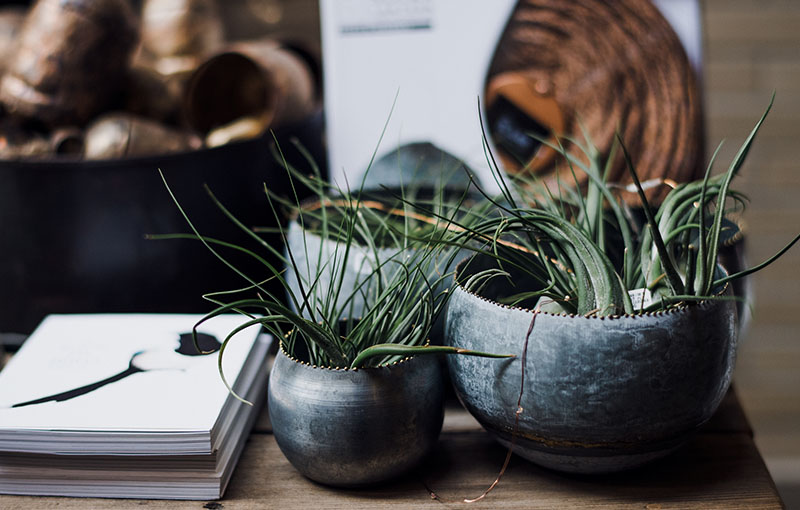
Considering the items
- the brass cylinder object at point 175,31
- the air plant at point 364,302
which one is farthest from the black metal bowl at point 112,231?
the brass cylinder object at point 175,31

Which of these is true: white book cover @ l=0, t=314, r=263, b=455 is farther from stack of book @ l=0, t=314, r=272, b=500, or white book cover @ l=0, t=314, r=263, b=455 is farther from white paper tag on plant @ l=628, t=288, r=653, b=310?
white paper tag on plant @ l=628, t=288, r=653, b=310

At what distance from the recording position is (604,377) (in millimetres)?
420

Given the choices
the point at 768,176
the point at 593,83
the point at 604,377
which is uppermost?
the point at 593,83

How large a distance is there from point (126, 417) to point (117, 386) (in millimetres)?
56

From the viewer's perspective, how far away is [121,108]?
86 centimetres

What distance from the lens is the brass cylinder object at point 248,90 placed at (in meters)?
0.84

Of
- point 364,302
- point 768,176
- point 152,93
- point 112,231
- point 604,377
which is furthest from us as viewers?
point 768,176

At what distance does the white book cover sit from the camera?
0.48 metres

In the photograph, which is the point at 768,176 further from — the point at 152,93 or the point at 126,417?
the point at 126,417

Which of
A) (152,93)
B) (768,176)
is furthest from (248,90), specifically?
(768,176)

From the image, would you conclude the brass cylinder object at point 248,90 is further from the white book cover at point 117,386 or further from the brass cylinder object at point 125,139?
the white book cover at point 117,386

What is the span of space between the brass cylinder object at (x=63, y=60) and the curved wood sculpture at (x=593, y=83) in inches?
17.1

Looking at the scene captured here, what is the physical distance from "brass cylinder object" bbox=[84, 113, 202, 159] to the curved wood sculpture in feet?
1.24

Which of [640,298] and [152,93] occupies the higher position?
[152,93]
